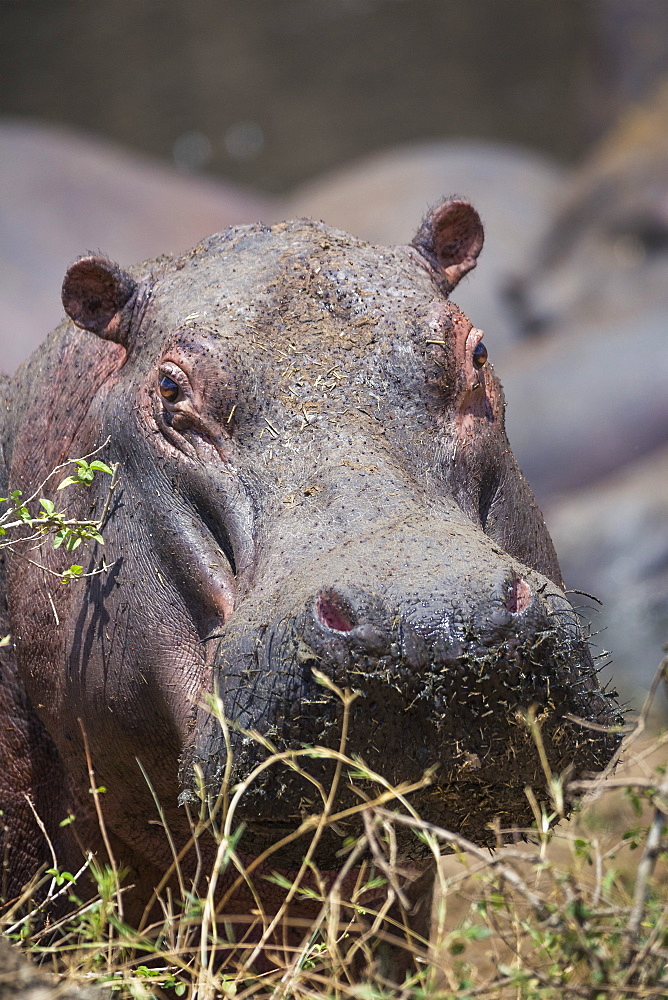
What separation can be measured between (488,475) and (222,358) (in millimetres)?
812

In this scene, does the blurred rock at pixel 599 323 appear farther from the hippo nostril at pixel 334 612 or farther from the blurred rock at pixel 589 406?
the hippo nostril at pixel 334 612

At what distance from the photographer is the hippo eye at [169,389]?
3.35m

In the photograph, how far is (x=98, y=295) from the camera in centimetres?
366

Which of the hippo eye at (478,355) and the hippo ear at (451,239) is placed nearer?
the hippo eye at (478,355)

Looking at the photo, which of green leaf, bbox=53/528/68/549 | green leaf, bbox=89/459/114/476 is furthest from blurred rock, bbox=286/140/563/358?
green leaf, bbox=53/528/68/549

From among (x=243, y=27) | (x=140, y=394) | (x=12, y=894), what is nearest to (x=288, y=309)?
(x=140, y=394)

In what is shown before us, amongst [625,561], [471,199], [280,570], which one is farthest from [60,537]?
[471,199]

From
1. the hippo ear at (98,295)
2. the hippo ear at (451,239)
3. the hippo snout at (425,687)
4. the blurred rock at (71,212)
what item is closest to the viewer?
the hippo snout at (425,687)

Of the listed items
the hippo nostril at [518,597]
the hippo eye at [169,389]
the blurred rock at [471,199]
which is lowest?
the hippo nostril at [518,597]

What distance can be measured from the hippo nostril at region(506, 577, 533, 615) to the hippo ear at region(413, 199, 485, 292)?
147 centimetres

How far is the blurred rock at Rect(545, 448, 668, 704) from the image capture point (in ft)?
25.4

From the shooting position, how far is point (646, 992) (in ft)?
7.00

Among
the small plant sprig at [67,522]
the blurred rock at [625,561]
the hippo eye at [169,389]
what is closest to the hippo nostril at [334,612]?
the small plant sprig at [67,522]

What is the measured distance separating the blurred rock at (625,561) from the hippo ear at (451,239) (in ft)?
13.2
